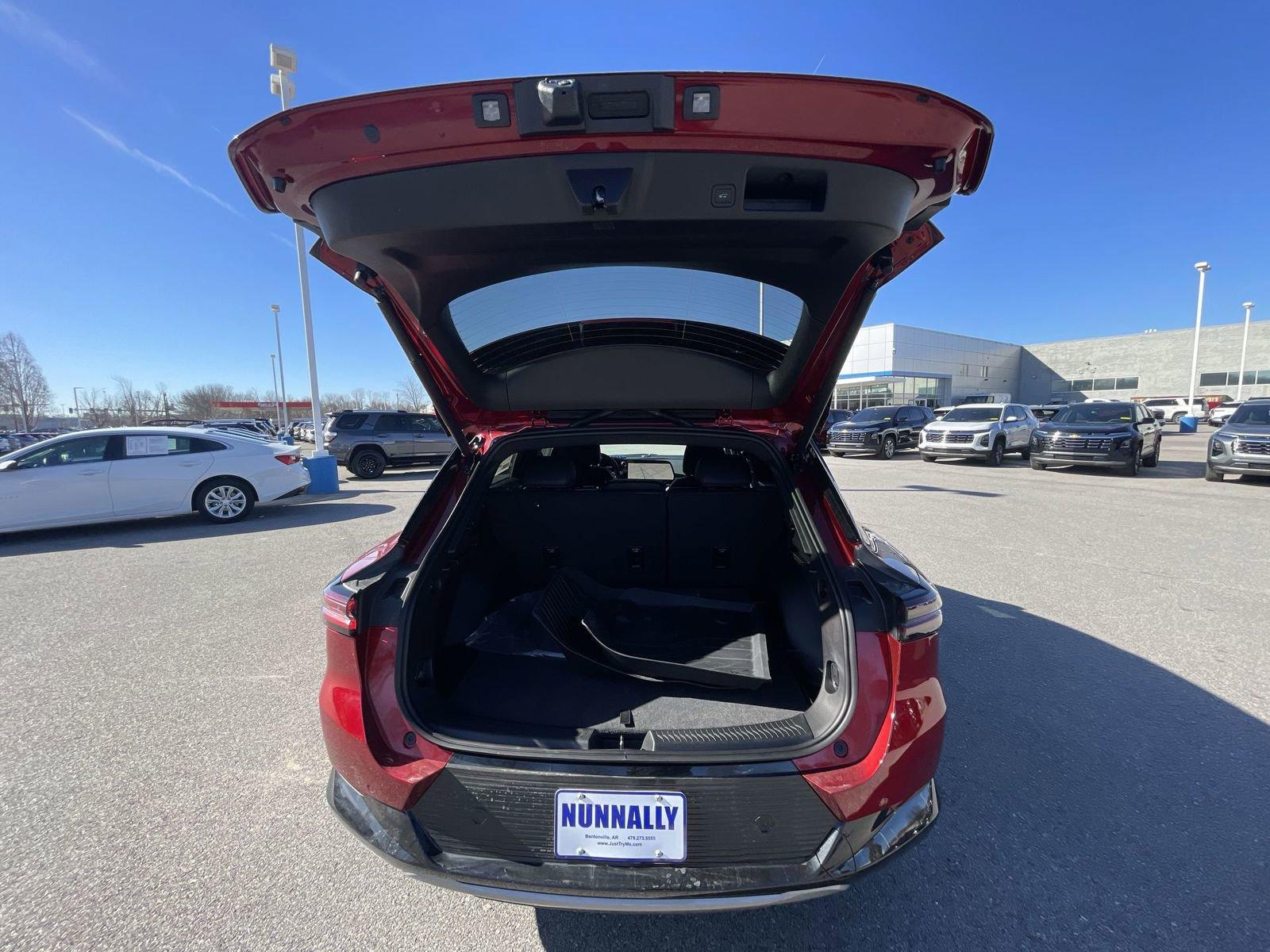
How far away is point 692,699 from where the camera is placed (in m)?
2.00

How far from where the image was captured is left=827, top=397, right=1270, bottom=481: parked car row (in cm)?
1011

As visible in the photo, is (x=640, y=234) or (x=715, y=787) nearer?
(x=715, y=787)

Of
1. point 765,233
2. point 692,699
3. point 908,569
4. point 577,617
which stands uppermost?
point 765,233

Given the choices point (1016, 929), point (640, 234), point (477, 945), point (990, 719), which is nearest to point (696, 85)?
point (640, 234)

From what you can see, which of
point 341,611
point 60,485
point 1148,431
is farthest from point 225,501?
point 1148,431

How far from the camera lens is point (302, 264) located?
10820 mm

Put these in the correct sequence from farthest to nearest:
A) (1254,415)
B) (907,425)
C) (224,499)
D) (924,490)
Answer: (907,425) < (1254,415) < (924,490) < (224,499)

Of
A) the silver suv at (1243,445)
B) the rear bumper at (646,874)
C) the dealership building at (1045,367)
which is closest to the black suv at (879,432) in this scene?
the silver suv at (1243,445)

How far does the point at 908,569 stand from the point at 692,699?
88 cm

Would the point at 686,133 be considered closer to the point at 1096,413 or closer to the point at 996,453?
the point at 1096,413

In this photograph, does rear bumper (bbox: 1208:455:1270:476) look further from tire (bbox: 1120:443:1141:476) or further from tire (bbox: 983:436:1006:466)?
tire (bbox: 983:436:1006:466)

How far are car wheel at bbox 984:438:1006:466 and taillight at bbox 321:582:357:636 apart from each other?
16.4 m

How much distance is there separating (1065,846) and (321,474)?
11.5 metres

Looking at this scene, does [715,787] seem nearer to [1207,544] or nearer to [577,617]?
[577,617]
